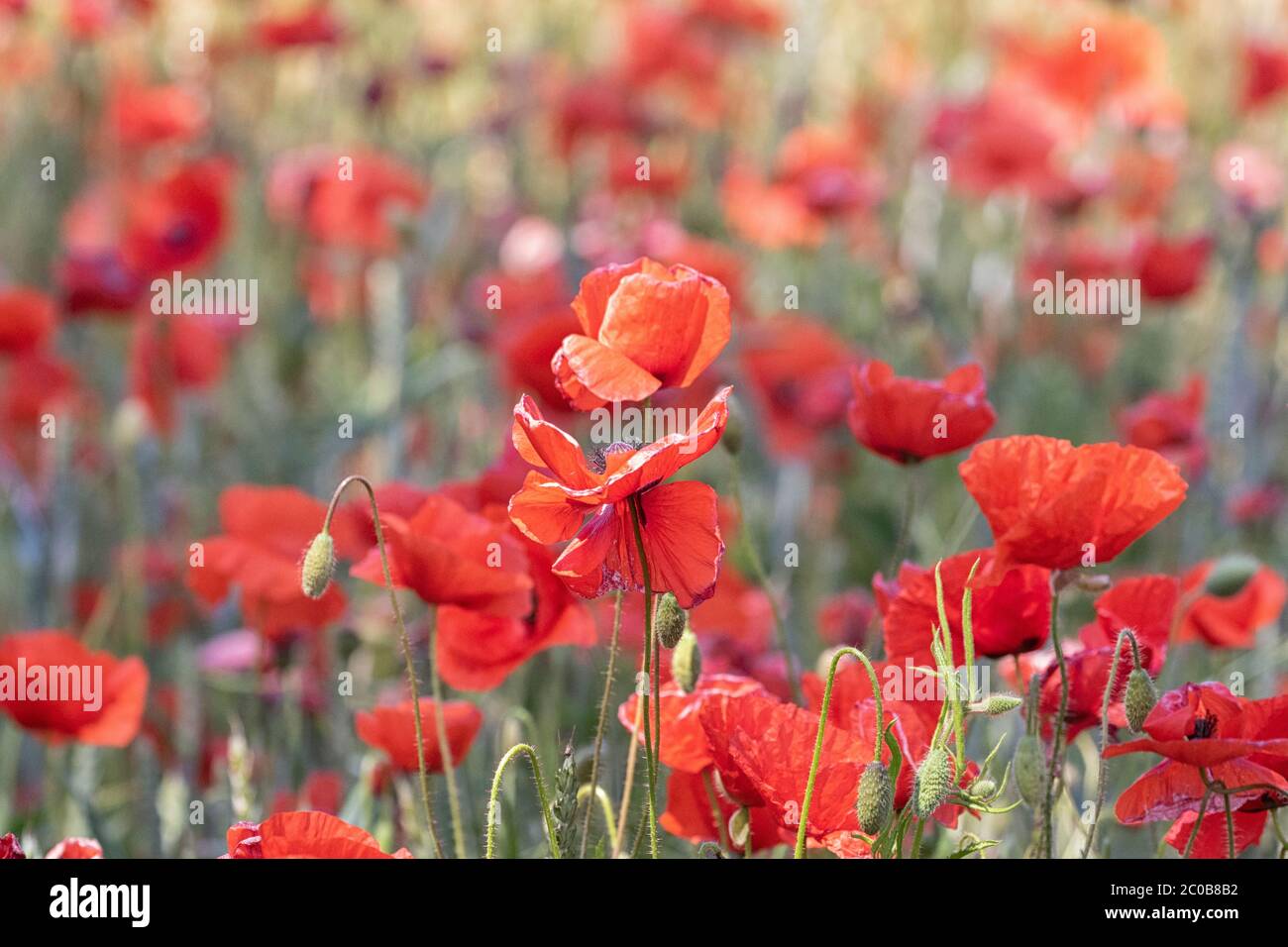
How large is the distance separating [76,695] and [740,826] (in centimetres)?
53

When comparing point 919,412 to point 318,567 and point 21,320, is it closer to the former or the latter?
point 318,567

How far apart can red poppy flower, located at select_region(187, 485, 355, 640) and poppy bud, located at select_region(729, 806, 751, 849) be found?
357 mm

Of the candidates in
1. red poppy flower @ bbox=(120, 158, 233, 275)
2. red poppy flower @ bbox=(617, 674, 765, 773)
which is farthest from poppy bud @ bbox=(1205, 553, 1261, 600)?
red poppy flower @ bbox=(120, 158, 233, 275)

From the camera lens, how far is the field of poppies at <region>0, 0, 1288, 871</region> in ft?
2.81

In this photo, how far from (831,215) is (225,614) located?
108cm

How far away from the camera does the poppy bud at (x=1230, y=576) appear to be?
1.18 m

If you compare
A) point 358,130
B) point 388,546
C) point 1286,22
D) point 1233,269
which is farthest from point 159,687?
point 1286,22

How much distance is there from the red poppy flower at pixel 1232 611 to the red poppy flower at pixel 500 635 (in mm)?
471

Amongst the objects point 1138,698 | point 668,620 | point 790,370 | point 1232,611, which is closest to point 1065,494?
point 1138,698

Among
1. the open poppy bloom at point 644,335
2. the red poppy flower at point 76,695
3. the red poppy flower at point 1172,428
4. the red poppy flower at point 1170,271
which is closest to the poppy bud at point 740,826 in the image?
the open poppy bloom at point 644,335

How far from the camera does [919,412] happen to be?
995mm

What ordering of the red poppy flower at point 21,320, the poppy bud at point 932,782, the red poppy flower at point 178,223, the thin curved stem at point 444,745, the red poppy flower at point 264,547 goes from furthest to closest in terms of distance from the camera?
the red poppy flower at point 178,223 → the red poppy flower at point 21,320 → the red poppy flower at point 264,547 → the thin curved stem at point 444,745 → the poppy bud at point 932,782

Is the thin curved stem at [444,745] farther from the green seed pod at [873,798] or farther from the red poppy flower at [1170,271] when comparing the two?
the red poppy flower at [1170,271]

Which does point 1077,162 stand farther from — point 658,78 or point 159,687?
point 159,687
